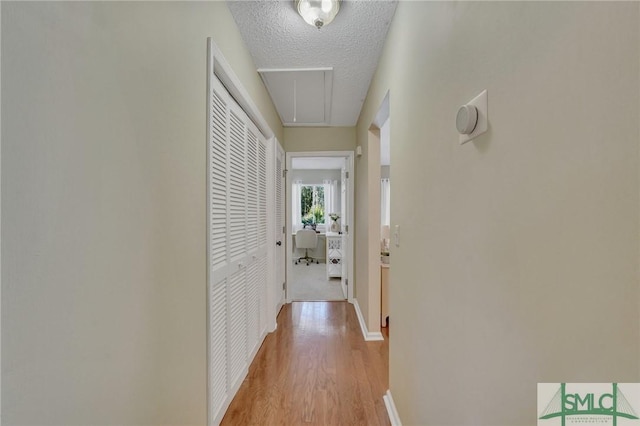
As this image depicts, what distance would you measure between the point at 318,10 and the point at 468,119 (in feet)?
3.86

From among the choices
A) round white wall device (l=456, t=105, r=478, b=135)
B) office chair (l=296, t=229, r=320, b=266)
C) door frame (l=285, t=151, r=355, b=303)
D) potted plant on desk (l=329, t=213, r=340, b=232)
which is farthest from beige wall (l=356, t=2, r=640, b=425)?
office chair (l=296, t=229, r=320, b=266)

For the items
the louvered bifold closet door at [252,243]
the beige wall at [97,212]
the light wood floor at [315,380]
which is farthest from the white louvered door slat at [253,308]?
the beige wall at [97,212]

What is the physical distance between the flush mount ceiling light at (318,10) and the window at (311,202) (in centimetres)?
568

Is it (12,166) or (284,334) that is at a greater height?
(12,166)

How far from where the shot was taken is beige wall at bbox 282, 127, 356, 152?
11.4 feet

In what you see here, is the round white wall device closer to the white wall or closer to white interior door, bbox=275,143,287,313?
white interior door, bbox=275,143,287,313

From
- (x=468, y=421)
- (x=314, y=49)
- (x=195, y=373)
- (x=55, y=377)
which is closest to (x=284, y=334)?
(x=195, y=373)

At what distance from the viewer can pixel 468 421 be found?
0.79 meters

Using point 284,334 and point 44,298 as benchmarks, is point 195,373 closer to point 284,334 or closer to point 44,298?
point 44,298

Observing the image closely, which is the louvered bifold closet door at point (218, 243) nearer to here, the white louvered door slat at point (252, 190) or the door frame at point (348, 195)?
the white louvered door slat at point (252, 190)

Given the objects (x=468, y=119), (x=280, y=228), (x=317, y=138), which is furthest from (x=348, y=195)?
(x=468, y=119)

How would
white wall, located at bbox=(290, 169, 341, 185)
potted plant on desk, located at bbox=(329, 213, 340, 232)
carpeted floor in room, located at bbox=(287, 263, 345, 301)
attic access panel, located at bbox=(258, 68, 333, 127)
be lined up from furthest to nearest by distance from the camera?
white wall, located at bbox=(290, 169, 341, 185), potted plant on desk, located at bbox=(329, 213, 340, 232), carpeted floor in room, located at bbox=(287, 263, 345, 301), attic access panel, located at bbox=(258, 68, 333, 127)

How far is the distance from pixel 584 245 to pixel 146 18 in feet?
4.08

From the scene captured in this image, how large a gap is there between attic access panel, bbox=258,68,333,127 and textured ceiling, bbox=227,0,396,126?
3.7 inches
